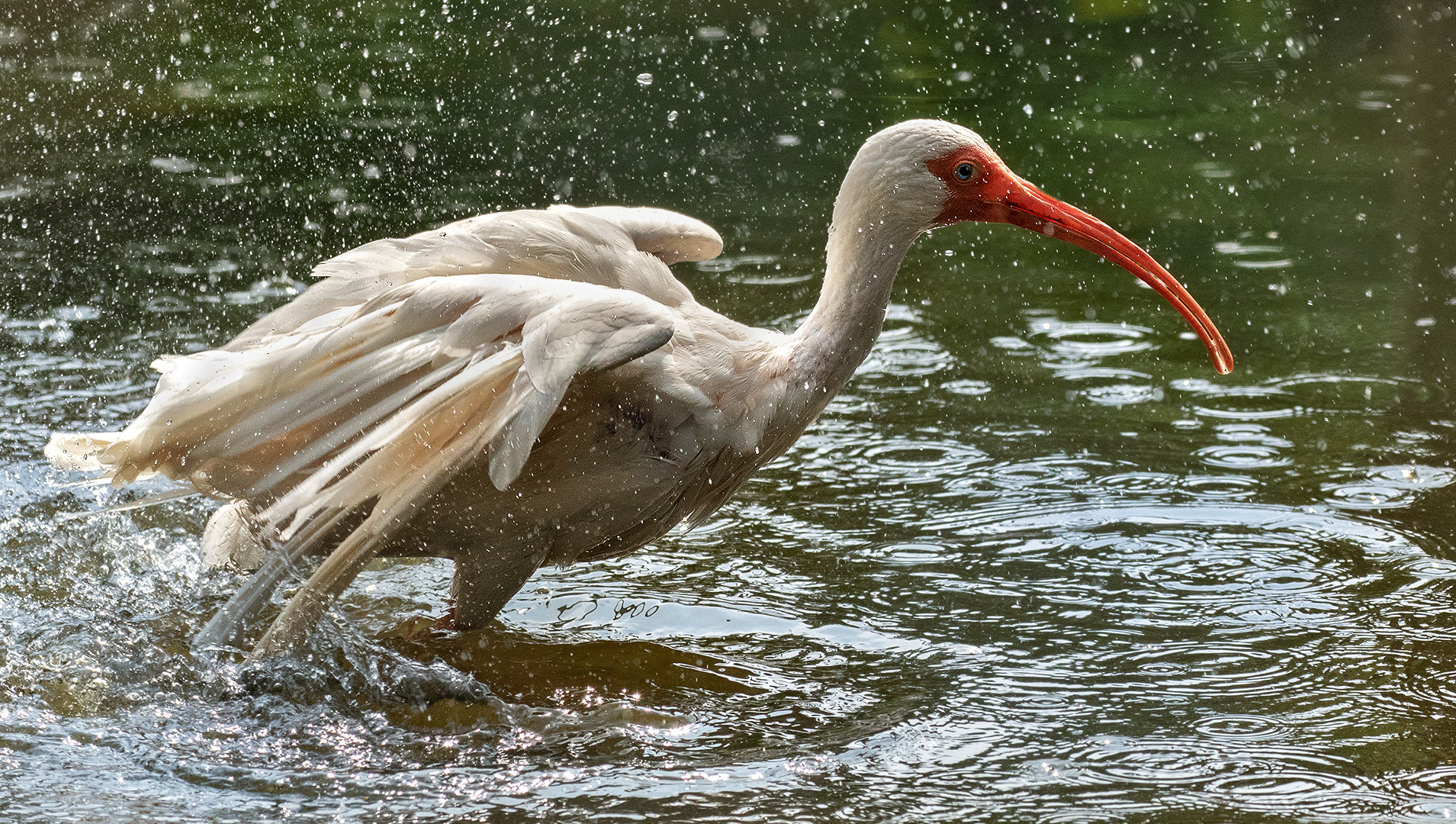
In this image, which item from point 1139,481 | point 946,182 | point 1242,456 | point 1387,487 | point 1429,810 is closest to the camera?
point 1429,810

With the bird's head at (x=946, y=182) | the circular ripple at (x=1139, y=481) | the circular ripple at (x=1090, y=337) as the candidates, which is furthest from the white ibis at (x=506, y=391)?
the circular ripple at (x=1090, y=337)

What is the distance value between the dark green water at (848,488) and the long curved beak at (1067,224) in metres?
0.95

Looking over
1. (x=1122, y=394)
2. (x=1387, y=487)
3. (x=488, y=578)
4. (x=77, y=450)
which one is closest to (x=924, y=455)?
(x=1122, y=394)

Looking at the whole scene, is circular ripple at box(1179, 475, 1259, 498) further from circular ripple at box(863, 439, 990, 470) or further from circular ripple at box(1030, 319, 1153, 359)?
circular ripple at box(1030, 319, 1153, 359)

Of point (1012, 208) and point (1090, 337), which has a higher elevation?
point (1012, 208)

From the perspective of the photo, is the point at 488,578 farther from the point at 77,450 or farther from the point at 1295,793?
the point at 1295,793

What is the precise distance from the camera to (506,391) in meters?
3.93

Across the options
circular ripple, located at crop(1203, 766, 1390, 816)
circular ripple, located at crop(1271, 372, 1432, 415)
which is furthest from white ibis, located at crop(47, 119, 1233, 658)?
circular ripple, located at crop(1271, 372, 1432, 415)

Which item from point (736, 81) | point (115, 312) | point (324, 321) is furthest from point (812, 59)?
point (324, 321)

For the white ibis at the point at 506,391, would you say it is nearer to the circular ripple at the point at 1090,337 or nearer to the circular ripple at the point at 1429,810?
the circular ripple at the point at 1429,810

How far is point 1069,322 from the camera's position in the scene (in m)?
7.09

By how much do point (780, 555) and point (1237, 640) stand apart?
1.41 meters

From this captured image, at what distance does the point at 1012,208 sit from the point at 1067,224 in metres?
A: 0.18

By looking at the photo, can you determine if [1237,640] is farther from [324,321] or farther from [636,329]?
[324,321]
